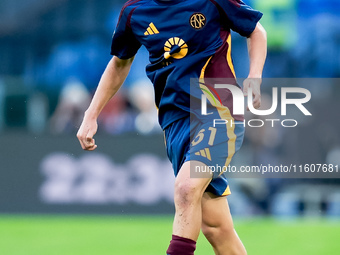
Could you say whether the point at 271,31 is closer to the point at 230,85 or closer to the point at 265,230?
the point at 265,230

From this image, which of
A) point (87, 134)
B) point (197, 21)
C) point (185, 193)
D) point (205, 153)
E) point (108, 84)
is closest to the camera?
point (185, 193)

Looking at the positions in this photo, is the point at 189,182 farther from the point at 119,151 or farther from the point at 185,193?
the point at 119,151

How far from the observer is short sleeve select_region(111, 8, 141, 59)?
4.71 m

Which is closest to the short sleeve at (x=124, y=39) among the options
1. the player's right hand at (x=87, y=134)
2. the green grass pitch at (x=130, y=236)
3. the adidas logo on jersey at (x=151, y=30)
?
the adidas logo on jersey at (x=151, y=30)

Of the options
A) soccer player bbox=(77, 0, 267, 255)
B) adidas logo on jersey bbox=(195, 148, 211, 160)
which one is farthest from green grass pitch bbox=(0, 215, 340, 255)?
adidas logo on jersey bbox=(195, 148, 211, 160)

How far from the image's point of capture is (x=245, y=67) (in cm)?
1121

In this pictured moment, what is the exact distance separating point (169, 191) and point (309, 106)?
92.5 inches

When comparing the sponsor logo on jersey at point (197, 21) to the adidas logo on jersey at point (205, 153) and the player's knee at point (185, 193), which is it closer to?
the adidas logo on jersey at point (205, 153)

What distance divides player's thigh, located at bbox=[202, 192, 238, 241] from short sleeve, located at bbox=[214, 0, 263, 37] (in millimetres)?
1042

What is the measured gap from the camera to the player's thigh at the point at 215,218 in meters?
4.50

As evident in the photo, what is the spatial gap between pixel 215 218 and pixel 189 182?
0.45 metres

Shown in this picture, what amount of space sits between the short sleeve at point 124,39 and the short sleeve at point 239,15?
0.61m

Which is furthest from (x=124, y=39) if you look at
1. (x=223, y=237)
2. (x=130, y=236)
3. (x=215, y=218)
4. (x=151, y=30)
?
(x=130, y=236)

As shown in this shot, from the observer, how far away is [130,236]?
862cm
